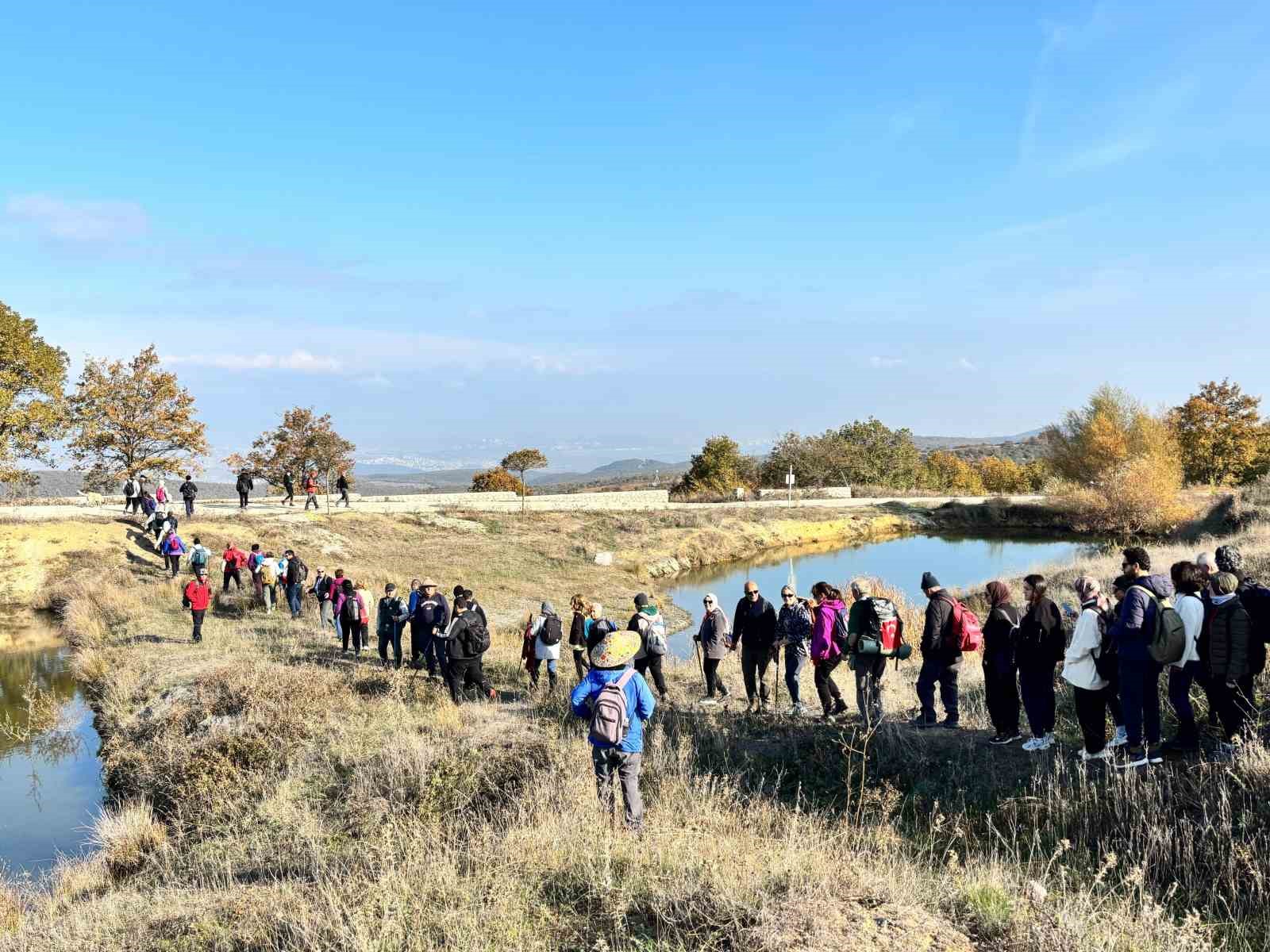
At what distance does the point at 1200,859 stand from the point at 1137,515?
149 ft

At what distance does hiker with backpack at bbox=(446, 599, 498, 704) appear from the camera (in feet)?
38.1

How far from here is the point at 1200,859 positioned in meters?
5.77

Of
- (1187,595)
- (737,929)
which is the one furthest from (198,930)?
(1187,595)

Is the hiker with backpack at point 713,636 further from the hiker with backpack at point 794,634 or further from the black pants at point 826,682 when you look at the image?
the black pants at point 826,682

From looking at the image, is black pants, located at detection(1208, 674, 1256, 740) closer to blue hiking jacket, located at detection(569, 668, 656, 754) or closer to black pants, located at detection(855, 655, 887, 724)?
black pants, located at detection(855, 655, 887, 724)

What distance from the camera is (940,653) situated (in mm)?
8961

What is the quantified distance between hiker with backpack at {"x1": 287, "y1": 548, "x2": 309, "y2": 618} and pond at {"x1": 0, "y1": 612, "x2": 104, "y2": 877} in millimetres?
4626

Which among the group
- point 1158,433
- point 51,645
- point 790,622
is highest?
point 1158,433

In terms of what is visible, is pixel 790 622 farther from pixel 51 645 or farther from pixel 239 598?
pixel 51 645

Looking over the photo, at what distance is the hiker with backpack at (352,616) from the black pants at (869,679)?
9.94 m

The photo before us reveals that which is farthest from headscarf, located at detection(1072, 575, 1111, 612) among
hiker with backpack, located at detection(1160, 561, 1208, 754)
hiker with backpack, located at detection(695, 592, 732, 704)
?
hiker with backpack, located at detection(695, 592, 732, 704)

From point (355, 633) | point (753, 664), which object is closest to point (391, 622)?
point (355, 633)

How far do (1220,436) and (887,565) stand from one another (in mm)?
35776

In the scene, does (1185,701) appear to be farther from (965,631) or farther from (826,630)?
(826,630)
